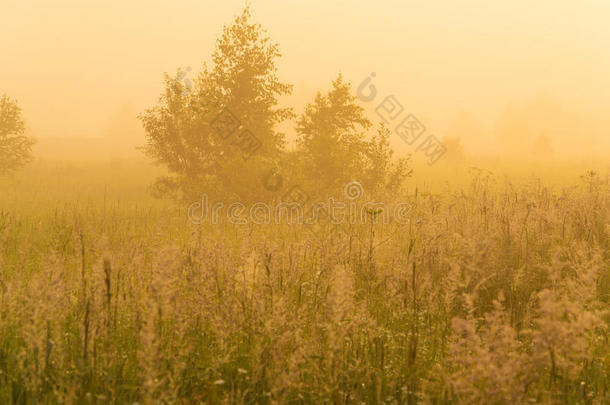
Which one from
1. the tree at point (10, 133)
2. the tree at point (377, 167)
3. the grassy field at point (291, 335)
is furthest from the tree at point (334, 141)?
the tree at point (10, 133)

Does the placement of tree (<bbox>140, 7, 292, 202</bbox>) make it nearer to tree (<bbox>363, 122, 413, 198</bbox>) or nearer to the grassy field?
tree (<bbox>363, 122, 413, 198</bbox>)

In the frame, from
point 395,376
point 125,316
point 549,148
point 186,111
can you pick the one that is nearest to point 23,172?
point 186,111

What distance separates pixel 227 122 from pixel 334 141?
335cm

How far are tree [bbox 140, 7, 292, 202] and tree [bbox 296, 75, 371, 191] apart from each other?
1.13 meters

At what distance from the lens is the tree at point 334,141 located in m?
14.0

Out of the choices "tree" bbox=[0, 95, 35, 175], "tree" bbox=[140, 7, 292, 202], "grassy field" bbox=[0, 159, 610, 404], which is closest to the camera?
"grassy field" bbox=[0, 159, 610, 404]

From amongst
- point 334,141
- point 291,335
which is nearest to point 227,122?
point 334,141

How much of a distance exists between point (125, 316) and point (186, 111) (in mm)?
10898

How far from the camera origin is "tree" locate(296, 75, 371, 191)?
14.0 meters

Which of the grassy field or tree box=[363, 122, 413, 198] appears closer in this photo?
the grassy field

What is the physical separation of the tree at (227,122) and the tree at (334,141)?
1129 mm

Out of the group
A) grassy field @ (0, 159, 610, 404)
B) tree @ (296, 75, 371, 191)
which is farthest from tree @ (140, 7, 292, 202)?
grassy field @ (0, 159, 610, 404)

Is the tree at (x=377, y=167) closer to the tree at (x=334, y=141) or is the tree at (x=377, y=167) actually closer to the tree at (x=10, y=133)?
the tree at (x=334, y=141)

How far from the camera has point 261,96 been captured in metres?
14.2
